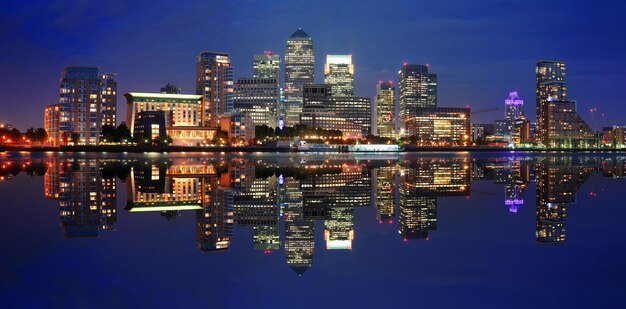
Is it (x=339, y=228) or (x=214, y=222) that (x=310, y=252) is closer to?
(x=339, y=228)

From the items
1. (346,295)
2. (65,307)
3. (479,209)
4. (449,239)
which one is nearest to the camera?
(65,307)

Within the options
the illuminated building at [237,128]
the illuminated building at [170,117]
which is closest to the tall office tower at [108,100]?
the illuminated building at [170,117]

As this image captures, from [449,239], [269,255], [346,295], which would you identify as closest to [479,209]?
[449,239]

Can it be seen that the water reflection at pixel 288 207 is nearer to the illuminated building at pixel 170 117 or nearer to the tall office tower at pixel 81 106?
the illuminated building at pixel 170 117

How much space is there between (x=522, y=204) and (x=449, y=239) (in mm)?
8580

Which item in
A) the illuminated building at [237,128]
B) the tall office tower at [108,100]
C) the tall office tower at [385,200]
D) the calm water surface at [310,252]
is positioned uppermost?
the tall office tower at [108,100]

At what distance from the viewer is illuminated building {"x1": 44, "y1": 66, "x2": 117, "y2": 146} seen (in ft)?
568

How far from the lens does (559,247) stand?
1158 cm

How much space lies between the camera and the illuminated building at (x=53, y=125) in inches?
6929

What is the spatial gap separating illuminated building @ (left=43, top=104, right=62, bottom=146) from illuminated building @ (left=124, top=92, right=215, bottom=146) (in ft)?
75.0

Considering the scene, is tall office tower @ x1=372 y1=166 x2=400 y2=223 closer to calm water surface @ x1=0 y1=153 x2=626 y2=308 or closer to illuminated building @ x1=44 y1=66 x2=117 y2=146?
calm water surface @ x1=0 y1=153 x2=626 y2=308

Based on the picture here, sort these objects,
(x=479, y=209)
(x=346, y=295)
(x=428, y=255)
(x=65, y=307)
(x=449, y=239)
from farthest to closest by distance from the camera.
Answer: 1. (x=479, y=209)
2. (x=449, y=239)
3. (x=428, y=255)
4. (x=346, y=295)
5. (x=65, y=307)

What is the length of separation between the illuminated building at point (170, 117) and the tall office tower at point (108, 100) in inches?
204

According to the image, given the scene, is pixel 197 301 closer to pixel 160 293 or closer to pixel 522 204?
pixel 160 293
